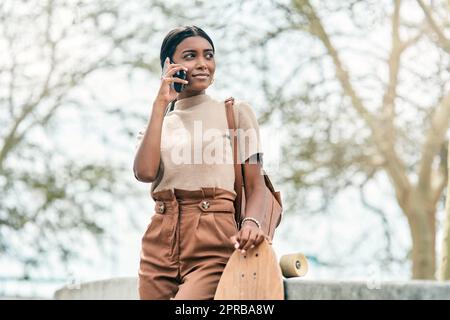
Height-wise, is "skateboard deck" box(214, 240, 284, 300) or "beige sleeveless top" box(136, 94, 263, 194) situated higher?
"beige sleeveless top" box(136, 94, 263, 194)

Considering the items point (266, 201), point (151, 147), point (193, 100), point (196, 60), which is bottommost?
point (266, 201)

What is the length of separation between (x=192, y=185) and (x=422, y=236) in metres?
10.7

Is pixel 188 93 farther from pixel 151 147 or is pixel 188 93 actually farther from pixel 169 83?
pixel 151 147

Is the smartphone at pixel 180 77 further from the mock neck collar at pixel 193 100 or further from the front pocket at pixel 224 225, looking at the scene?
the front pocket at pixel 224 225

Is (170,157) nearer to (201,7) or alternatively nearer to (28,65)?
(201,7)

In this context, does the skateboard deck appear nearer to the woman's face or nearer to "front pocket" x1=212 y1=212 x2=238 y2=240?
"front pocket" x1=212 y1=212 x2=238 y2=240

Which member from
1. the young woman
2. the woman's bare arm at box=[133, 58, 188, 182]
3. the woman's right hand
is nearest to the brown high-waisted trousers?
the young woman

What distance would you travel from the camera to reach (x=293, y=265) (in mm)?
3547

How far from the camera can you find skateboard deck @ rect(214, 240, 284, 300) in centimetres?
305

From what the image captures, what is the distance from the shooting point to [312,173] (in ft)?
47.1

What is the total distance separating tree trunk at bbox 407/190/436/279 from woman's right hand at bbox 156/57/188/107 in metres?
10.4

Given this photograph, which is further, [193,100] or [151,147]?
[193,100]

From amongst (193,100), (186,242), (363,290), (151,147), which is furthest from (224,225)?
(363,290)

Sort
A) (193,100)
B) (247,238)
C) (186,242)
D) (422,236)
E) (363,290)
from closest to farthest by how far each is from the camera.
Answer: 1. (247,238)
2. (186,242)
3. (193,100)
4. (363,290)
5. (422,236)
